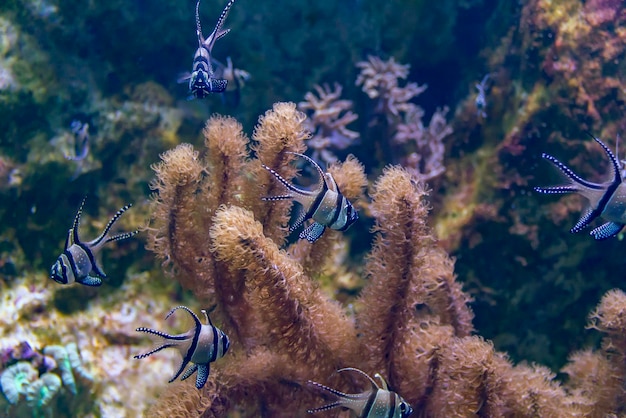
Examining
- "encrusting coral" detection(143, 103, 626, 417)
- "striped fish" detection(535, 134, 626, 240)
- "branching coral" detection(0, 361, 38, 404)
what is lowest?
"branching coral" detection(0, 361, 38, 404)

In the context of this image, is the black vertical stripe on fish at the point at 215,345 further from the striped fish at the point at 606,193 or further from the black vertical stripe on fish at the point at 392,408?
the striped fish at the point at 606,193

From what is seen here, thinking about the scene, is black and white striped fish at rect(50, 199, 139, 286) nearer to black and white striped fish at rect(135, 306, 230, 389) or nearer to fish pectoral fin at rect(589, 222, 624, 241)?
black and white striped fish at rect(135, 306, 230, 389)

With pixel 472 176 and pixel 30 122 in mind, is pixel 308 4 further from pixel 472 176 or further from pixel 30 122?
pixel 30 122

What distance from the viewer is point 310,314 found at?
268 cm

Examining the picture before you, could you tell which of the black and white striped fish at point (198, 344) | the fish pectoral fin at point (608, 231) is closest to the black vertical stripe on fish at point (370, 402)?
the black and white striped fish at point (198, 344)

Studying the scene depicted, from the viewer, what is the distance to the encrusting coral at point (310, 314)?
260 centimetres

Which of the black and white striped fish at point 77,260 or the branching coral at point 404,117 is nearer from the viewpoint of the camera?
the black and white striped fish at point 77,260

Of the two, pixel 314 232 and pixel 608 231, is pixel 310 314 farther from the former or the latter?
pixel 608 231

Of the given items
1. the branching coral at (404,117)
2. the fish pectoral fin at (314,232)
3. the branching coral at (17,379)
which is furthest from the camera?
the branching coral at (404,117)

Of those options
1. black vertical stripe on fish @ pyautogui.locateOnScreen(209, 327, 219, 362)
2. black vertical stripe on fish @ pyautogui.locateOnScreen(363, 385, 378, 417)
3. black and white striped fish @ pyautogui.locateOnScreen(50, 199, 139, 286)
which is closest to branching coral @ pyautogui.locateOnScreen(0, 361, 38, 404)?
black and white striped fish @ pyautogui.locateOnScreen(50, 199, 139, 286)

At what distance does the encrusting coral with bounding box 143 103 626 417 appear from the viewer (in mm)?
2596

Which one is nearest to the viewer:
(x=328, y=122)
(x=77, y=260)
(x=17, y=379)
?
(x=77, y=260)

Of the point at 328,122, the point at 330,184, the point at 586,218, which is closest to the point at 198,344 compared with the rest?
the point at 330,184

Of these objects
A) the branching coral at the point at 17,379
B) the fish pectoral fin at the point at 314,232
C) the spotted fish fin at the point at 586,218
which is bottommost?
the branching coral at the point at 17,379
